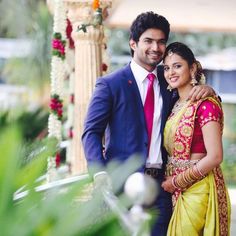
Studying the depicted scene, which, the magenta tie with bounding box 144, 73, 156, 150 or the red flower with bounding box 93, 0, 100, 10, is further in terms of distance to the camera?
the red flower with bounding box 93, 0, 100, 10

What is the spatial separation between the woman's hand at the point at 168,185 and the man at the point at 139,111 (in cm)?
3

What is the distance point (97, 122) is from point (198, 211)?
2.19 ft

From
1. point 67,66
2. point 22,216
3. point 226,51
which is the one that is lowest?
point 226,51

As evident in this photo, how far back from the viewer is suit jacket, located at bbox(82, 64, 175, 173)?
399cm

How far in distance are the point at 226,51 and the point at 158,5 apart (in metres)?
12.6

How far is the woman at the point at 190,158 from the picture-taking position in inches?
156

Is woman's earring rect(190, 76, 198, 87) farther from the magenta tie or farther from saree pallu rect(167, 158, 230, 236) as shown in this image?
saree pallu rect(167, 158, 230, 236)

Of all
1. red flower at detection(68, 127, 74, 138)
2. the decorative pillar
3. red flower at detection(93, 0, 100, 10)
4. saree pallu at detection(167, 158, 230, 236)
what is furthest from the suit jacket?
red flower at detection(68, 127, 74, 138)

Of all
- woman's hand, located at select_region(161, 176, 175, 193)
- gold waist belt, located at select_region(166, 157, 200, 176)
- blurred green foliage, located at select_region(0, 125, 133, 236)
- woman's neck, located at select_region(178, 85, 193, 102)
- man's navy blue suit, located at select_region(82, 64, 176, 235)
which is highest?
blurred green foliage, located at select_region(0, 125, 133, 236)

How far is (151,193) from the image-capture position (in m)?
2.02

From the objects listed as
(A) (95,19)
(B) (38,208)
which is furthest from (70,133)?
(B) (38,208)

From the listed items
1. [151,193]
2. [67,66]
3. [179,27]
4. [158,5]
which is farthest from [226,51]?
[151,193]

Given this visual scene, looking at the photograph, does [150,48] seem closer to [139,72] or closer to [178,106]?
[139,72]

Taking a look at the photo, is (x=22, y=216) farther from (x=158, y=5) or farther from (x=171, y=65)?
(x=158, y=5)
